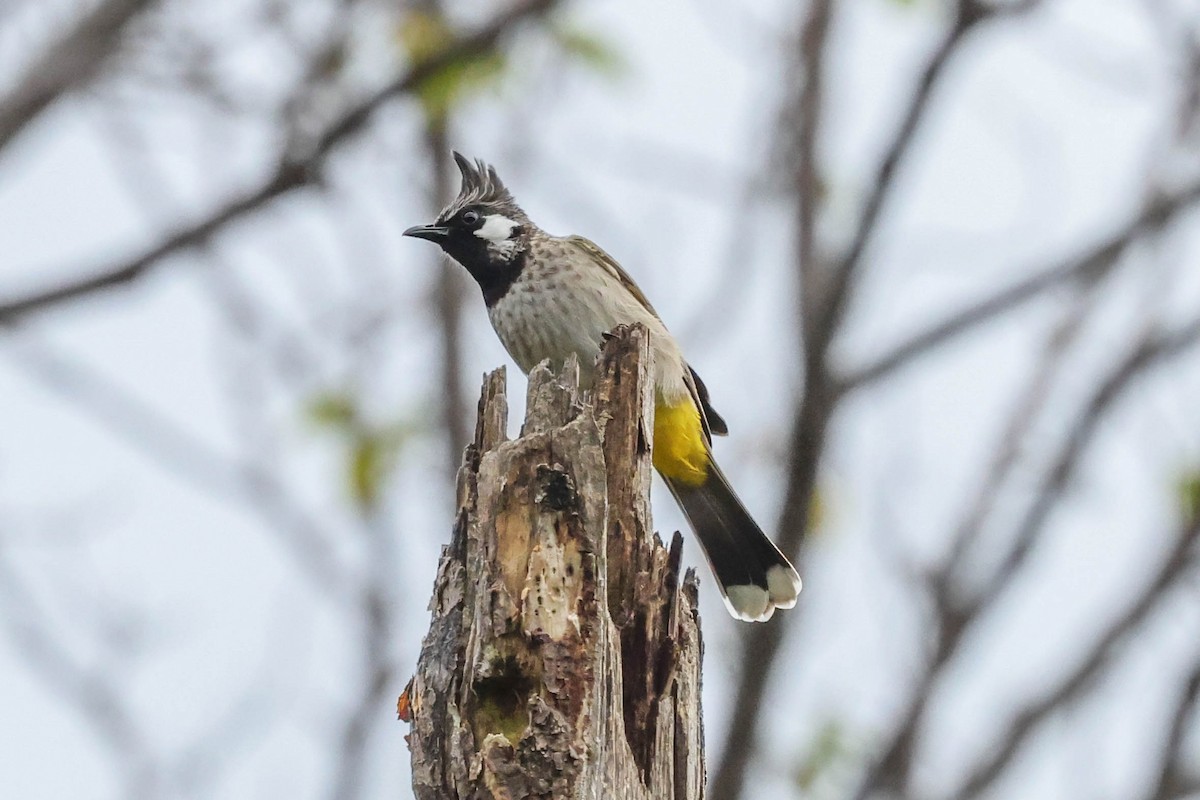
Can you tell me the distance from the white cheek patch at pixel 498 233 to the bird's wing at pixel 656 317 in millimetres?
197

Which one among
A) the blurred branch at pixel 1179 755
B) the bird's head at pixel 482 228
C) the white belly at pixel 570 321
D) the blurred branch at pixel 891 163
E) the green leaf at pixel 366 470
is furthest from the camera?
the green leaf at pixel 366 470

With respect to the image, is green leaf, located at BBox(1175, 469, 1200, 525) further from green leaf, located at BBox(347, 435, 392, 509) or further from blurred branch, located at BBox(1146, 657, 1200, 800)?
green leaf, located at BBox(347, 435, 392, 509)

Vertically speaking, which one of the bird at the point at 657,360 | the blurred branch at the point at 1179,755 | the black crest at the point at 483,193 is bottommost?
the blurred branch at the point at 1179,755

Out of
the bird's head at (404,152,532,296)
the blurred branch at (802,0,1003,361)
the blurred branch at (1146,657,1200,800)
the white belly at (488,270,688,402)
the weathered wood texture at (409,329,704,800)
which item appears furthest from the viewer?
the bird's head at (404,152,532,296)

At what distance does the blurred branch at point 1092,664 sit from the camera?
16.6ft

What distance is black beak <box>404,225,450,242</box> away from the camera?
16.8 ft

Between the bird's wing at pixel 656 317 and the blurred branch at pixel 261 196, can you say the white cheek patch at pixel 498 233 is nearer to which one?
the bird's wing at pixel 656 317

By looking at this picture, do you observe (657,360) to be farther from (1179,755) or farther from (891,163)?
(1179,755)

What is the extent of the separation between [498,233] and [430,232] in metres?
0.23

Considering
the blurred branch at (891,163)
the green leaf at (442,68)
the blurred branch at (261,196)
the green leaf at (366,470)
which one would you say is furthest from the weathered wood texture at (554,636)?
the green leaf at (366,470)

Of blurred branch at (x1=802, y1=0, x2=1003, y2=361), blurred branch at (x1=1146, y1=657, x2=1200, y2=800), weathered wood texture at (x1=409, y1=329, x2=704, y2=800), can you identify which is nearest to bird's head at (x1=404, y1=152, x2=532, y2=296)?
blurred branch at (x1=802, y1=0, x2=1003, y2=361)

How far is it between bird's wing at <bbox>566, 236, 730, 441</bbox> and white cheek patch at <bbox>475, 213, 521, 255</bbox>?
0.65 ft

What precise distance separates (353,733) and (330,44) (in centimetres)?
303

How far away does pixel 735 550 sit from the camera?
4.70 meters
